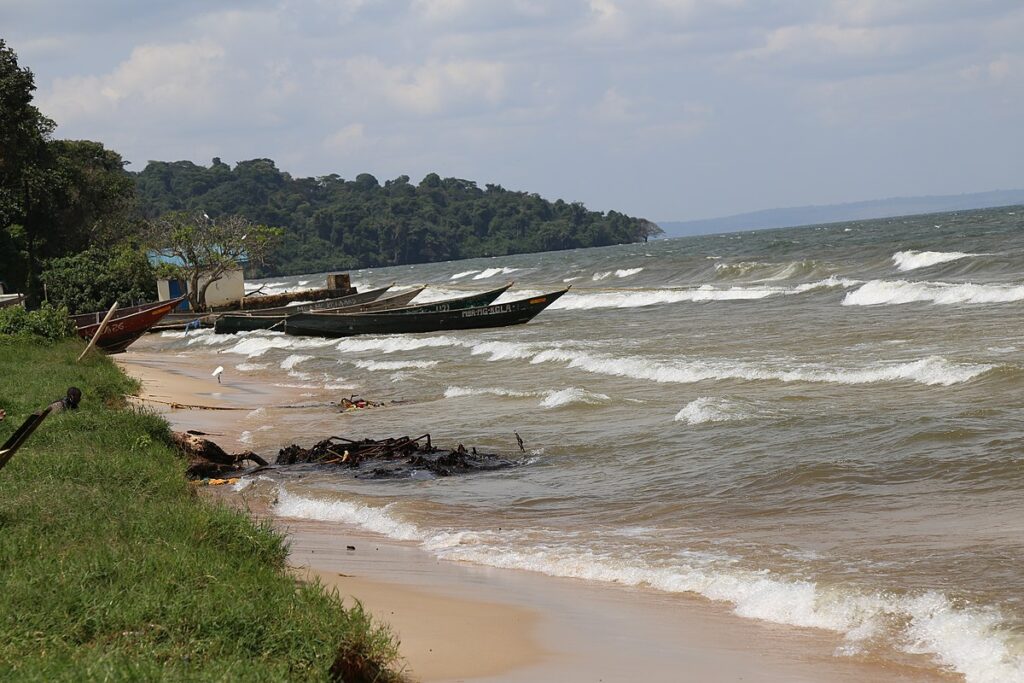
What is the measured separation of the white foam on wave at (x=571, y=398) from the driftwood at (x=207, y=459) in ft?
17.9

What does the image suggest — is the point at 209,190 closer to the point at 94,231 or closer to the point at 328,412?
the point at 94,231

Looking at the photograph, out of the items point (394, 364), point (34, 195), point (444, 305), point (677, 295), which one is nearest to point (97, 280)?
point (34, 195)

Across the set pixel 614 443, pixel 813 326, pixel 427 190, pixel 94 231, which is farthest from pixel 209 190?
pixel 614 443

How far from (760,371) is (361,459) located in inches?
337

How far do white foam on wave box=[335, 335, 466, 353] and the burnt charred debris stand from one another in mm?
17737

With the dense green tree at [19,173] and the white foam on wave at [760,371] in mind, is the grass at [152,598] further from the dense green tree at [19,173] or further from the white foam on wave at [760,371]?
the dense green tree at [19,173]

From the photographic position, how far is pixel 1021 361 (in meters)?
17.7

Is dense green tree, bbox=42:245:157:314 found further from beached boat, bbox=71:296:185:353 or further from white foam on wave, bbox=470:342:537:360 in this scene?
white foam on wave, bbox=470:342:537:360

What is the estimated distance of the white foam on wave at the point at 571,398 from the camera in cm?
1752

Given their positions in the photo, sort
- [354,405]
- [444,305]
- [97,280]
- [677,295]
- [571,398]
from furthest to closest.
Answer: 1. [677,295]
2. [97,280]
3. [444,305]
4. [354,405]
5. [571,398]

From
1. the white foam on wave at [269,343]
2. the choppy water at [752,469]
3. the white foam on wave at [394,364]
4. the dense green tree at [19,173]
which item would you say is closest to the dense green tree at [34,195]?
the dense green tree at [19,173]

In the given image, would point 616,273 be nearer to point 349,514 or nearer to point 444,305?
point 444,305

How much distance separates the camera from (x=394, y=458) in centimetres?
1330

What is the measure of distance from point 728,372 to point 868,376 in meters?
2.63
